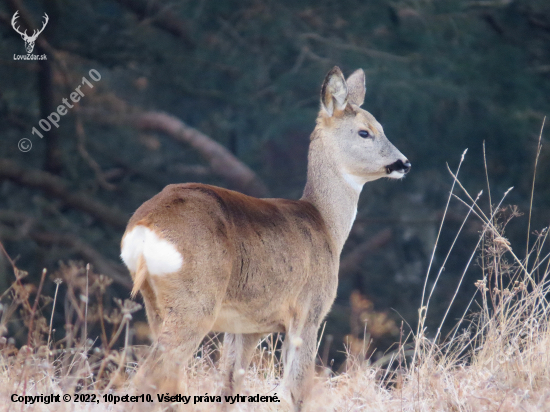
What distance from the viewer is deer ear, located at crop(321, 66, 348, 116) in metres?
4.80

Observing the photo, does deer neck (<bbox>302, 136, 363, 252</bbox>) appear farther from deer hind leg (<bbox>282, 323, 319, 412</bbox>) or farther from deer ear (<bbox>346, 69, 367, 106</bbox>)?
deer hind leg (<bbox>282, 323, 319, 412</bbox>)

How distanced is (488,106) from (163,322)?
33.0 feet

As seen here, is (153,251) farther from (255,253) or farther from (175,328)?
(255,253)

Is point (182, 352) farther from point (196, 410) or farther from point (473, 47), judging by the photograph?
point (473, 47)

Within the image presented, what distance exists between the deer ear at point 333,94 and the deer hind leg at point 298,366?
1.54 meters

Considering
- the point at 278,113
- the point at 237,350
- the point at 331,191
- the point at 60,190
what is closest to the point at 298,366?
the point at 237,350

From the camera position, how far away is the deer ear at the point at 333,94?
480 centimetres

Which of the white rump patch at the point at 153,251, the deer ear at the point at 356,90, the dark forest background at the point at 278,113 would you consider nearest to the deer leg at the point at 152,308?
the white rump patch at the point at 153,251

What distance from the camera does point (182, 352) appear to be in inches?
127

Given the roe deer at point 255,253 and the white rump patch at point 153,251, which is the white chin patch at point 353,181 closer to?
the roe deer at point 255,253

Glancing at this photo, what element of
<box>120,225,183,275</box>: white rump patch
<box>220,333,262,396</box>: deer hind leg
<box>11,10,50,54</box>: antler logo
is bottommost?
<box>220,333,262,396</box>: deer hind leg

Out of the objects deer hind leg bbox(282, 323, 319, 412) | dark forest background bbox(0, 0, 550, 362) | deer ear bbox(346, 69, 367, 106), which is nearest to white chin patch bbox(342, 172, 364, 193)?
deer ear bbox(346, 69, 367, 106)

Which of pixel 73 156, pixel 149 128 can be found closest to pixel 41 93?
pixel 73 156

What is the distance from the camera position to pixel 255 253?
3600 mm
